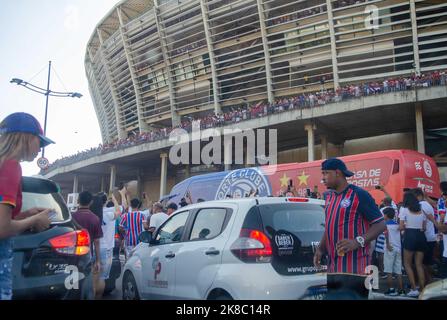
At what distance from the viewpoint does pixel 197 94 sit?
37406 mm

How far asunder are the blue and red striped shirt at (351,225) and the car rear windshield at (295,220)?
34 centimetres

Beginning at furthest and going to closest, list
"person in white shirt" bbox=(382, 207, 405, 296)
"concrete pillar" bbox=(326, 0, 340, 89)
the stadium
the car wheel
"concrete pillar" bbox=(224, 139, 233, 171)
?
"concrete pillar" bbox=(224, 139, 233, 171) < "concrete pillar" bbox=(326, 0, 340, 89) < the stadium < "person in white shirt" bbox=(382, 207, 405, 296) < the car wheel

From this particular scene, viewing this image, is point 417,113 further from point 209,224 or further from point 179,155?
point 209,224

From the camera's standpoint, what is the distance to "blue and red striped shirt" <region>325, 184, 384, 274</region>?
369 cm

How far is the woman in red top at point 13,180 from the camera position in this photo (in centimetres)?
228

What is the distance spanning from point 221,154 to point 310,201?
2904 cm

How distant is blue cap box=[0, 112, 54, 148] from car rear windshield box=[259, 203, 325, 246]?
2.28 meters

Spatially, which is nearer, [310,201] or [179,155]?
[310,201]

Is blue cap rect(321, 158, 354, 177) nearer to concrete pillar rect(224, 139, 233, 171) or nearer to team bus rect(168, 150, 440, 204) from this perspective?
team bus rect(168, 150, 440, 204)

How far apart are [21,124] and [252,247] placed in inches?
89.3

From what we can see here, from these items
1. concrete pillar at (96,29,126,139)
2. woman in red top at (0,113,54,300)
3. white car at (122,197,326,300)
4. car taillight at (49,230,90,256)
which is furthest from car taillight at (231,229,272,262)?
concrete pillar at (96,29,126,139)

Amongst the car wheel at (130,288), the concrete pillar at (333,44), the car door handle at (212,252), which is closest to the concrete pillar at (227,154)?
the concrete pillar at (333,44)
